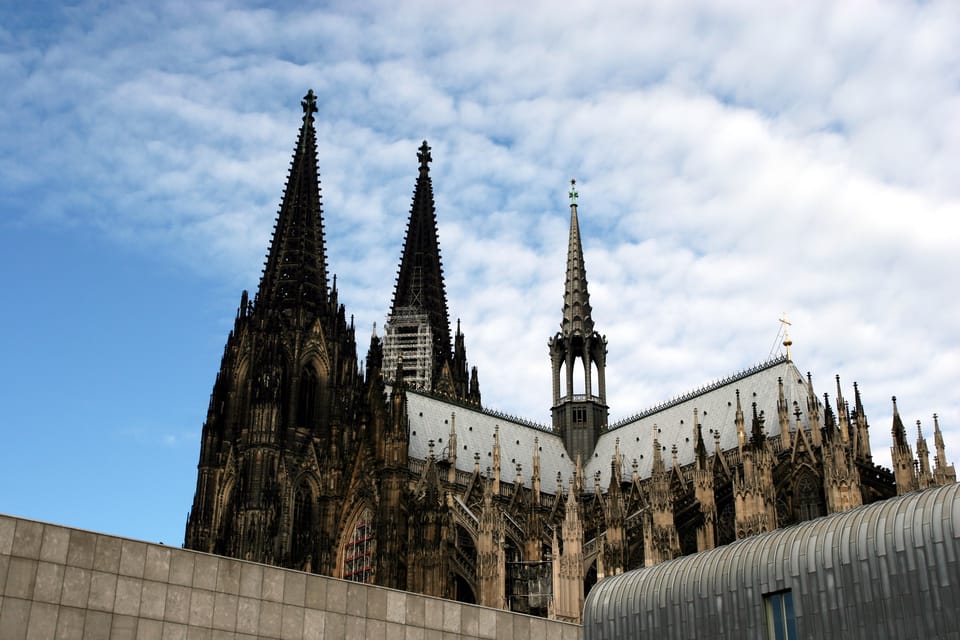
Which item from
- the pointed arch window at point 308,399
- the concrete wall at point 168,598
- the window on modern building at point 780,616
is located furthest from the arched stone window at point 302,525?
the window on modern building at point 780,616

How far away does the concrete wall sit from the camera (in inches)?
715

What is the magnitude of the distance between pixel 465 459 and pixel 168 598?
33.9 meters

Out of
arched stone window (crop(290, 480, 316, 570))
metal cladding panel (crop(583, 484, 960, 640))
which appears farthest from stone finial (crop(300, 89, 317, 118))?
metal cladding panel (crop(583, 484, 960, 640))

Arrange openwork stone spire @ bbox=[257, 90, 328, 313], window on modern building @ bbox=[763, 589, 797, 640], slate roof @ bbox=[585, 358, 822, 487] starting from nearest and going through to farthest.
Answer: window on modern building @ bbox=[763, 589, 797, 640] < slate roof @ bbox=[585, 358, 822, 487] < openwork stone spire @ bbox=[257, 90, 328, 313]

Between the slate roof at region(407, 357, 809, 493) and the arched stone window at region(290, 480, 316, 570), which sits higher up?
the slate roof at region(407, 357, 809, 493)

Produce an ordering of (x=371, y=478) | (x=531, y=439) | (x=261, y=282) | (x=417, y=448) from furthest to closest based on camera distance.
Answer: (x=261, y=282) < (x=531, y=439) < (x=417, y=448) < (x=371, y=478)

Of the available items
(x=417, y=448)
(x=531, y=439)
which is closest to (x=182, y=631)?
Answer: (x=417, y=448)

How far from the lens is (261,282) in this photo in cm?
6159

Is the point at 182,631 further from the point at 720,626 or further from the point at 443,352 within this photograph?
the point at 443,352

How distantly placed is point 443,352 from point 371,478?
2390 centimetres

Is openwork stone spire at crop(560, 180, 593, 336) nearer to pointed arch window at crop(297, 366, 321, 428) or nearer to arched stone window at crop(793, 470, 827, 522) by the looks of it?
pointed arch window at crop(297, 366, 321, 428)

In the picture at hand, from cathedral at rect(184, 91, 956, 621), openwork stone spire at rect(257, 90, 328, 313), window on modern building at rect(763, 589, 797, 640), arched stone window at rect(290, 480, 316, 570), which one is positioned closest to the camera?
window on modern building at rect(763, 589, 797, 640)

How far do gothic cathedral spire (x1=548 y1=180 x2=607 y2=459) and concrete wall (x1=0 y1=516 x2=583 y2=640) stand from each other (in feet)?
119

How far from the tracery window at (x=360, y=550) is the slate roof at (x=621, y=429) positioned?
4.78 meters
